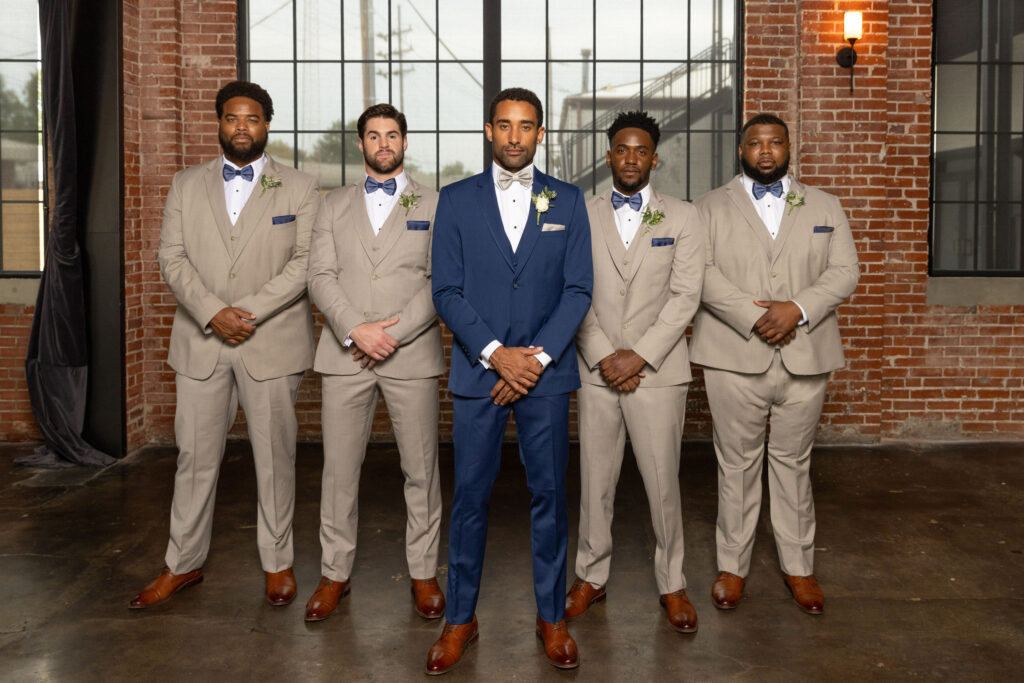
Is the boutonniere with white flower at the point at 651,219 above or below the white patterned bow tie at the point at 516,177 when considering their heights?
below

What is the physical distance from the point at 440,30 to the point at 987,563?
15.6 feet

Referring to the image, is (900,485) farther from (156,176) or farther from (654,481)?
(156,176)

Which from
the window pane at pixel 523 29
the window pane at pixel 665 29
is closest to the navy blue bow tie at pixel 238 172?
the window pane at pixel 523 29

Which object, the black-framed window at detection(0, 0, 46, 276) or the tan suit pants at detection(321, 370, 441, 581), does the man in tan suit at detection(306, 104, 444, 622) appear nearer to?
the tan suit pants at detection(321, 370, 441, 581)

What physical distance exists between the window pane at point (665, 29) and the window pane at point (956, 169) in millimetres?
1968

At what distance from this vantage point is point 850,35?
6344 millimetres

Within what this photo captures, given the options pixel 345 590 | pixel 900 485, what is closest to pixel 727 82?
pixel 900 485

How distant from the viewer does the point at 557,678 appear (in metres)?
3.12

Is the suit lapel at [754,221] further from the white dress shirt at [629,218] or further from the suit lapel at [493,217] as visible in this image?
the suit lapel at [493,217]

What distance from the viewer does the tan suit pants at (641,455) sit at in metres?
3.56

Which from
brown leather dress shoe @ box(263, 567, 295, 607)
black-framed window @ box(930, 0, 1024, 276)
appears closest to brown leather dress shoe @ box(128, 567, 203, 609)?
brown leather dress shoe @ box(263, 567, 295, 607)

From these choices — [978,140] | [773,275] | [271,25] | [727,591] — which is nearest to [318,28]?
[271,25]

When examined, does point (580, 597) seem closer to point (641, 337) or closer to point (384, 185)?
point (641, 337)

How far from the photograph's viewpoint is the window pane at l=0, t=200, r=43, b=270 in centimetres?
670
